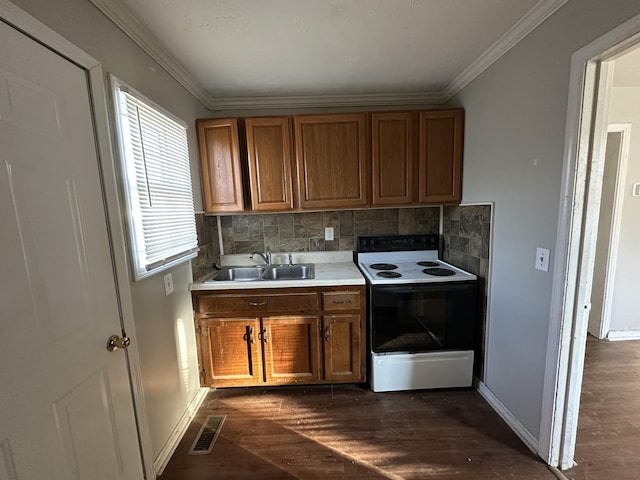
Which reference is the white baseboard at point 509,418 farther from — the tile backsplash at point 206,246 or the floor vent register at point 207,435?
the tile backsplash at point 206,246

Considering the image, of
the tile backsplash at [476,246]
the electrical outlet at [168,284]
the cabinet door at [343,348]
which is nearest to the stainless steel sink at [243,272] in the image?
the electrical outlet at [168,284]

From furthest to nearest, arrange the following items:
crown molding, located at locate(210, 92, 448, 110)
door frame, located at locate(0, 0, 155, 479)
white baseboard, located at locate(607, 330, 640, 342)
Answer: white baseboard, located at locate(607, 330, 640, 342) → crown molding, located at locate(210, 92, 448, 110) → door frame, located at locate(0, 0, 155, 479)

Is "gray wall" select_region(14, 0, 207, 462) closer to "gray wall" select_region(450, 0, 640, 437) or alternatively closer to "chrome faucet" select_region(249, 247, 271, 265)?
"chrome faucet" select_region(249, 247, 271, 265)

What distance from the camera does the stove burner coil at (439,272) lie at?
6.84 feet

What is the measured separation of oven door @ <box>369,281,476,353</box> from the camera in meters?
1.99

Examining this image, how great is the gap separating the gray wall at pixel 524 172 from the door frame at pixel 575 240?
0.17 feet

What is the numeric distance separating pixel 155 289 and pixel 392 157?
1.93 m

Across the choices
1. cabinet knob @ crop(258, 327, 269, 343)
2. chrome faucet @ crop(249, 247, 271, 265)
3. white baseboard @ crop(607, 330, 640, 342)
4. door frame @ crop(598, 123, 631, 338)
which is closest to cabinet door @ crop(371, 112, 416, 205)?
chrome faucet @ crop(249, 247, 271, 265)

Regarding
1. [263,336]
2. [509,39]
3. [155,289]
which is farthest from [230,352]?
[509,39]

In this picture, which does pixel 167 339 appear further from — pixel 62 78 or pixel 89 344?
pixel 62 78

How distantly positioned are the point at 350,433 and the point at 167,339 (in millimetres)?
1312

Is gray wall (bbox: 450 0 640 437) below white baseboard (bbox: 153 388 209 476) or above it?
above

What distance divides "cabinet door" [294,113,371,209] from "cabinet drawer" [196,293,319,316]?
759 mm

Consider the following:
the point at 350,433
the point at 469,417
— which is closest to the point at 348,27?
the point at 350,433
